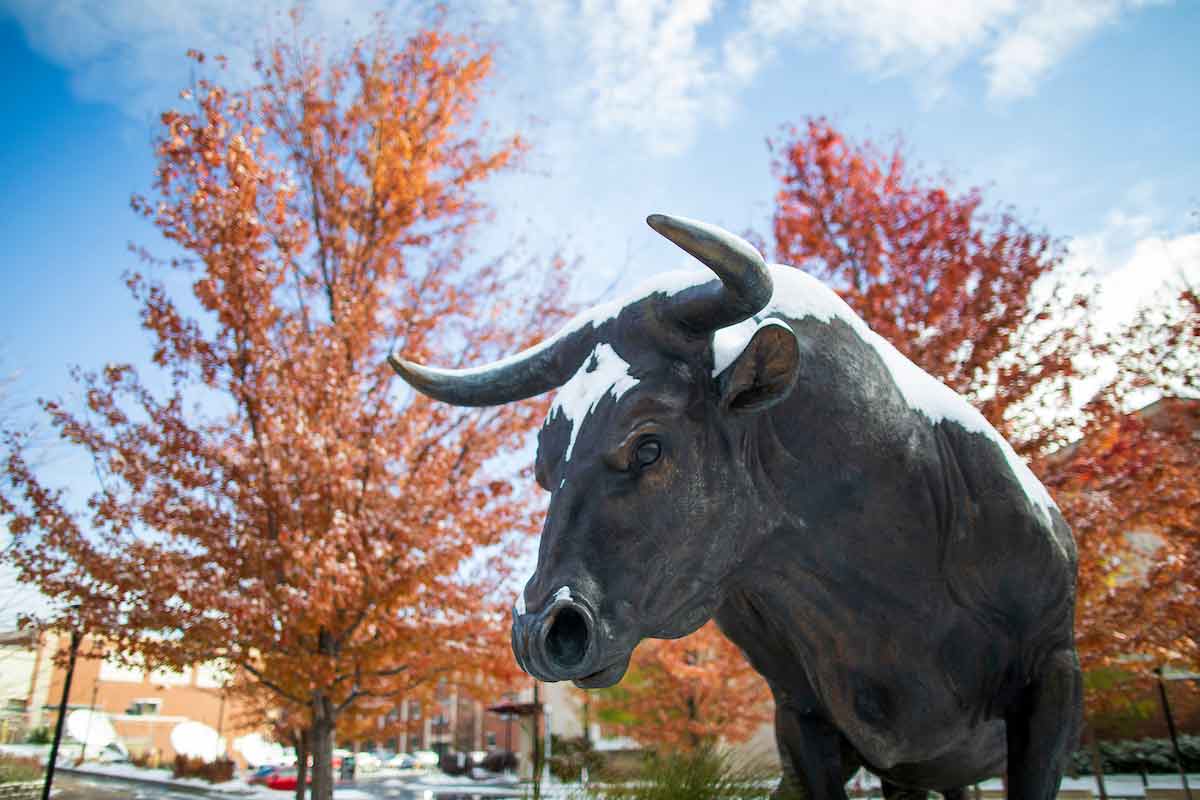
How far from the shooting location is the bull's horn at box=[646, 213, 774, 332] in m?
1.74

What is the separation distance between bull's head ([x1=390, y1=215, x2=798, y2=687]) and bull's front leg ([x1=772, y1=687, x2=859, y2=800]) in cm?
62

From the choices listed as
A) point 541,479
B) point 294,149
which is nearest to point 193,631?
point 294,149

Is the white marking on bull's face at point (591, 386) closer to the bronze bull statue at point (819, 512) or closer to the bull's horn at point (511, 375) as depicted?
the bronze bull statue at point (819, 512)

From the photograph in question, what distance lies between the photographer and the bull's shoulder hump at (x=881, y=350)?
2.05 metres

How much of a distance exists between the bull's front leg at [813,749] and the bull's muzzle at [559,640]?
1004mm

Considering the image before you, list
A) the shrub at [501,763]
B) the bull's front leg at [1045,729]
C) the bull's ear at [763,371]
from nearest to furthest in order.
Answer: the bull's ear at [763,371]
the bull's front leg at [1045,729]
the shrub at [501,763]

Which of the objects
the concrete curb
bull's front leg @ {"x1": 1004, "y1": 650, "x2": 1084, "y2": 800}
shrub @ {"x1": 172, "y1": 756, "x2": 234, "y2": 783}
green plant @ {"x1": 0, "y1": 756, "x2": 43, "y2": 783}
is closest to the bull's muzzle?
bull's front leg @ {"x1": 1004, "y1": 650, "x2": 1084, "y2": 800}

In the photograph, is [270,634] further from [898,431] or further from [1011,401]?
[1011,401]

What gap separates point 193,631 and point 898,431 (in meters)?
8.21

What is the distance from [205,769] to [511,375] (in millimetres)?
31237

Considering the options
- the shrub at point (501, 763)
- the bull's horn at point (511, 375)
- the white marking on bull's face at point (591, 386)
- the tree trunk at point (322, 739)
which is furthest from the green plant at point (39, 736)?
the shrub at point (501, 763)

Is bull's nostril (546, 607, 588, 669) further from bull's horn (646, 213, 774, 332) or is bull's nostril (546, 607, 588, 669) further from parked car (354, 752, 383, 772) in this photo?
parked car (354, 752, 383, 772)

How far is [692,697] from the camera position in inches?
744

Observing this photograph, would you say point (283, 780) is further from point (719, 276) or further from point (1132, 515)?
point (719, 276)
